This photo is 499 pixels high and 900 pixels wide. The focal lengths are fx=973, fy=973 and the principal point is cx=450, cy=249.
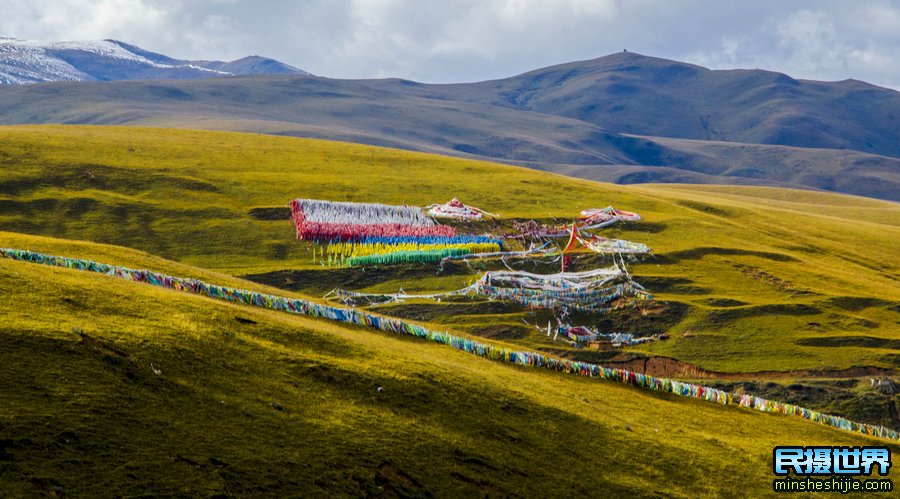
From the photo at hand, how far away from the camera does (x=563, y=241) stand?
85.1 metres

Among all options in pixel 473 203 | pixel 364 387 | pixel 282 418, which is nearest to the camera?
pixel 282 418

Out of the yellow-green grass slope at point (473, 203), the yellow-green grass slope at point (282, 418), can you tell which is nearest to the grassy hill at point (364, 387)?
the yellow-green grass slope at point (282, 418)

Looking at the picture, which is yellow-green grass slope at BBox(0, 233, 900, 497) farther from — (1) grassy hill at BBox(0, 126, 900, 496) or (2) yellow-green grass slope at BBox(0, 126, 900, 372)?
(2) yellow-green grass slope at BBox(0, 126, 900, 372)

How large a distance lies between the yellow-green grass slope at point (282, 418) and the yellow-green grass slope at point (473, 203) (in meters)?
30.1

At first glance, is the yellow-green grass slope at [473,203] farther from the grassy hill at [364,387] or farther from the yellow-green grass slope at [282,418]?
the yellow-green grass slope at [282,418]

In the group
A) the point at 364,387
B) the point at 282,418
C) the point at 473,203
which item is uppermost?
the point at 473,203

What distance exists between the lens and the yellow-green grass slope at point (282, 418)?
2262 cm

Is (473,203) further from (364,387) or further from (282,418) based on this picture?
(282,418)

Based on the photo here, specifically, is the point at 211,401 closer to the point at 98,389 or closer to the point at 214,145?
the point at 98,389

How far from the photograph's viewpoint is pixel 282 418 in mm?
26078

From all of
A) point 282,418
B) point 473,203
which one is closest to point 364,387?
point 282,418

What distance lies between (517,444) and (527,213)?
218ft

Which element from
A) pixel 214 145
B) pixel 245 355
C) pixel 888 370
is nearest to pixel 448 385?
pixel 245 355

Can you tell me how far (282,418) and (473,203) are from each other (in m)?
72.3
